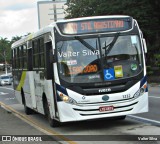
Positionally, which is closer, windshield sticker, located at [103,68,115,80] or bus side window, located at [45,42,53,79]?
windshield sticker, located at [103,68,115,80]

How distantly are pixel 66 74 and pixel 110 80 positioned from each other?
1090 millimetres

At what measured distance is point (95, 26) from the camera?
11.4 metres

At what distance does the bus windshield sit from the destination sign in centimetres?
24

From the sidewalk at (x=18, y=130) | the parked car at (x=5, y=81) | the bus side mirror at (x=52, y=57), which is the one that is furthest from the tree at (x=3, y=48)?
the bus side mirror at (x=52, y=57)

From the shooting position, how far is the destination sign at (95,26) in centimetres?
1127

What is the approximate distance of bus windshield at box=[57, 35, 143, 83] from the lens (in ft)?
36.0

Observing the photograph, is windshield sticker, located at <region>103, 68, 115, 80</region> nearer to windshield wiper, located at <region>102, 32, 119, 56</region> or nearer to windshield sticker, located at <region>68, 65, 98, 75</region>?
windshield sticker, located at <region>68, 65, 98, 75</region>

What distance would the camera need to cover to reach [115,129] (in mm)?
11180

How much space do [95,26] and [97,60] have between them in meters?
0.94

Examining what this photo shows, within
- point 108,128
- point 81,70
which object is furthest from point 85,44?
A: point 108,128

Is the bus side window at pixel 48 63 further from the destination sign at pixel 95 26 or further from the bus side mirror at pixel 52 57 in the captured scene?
the destination sign at pixel 95 26

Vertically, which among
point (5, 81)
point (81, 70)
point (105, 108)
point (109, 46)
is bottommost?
point (5, 81)

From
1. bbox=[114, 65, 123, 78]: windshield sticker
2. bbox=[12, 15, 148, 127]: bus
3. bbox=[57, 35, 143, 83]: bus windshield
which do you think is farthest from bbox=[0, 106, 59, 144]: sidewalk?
bbox=[114, 65, 123, 78]: windshield sticker

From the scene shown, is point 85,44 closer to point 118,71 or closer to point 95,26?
point 95,26
